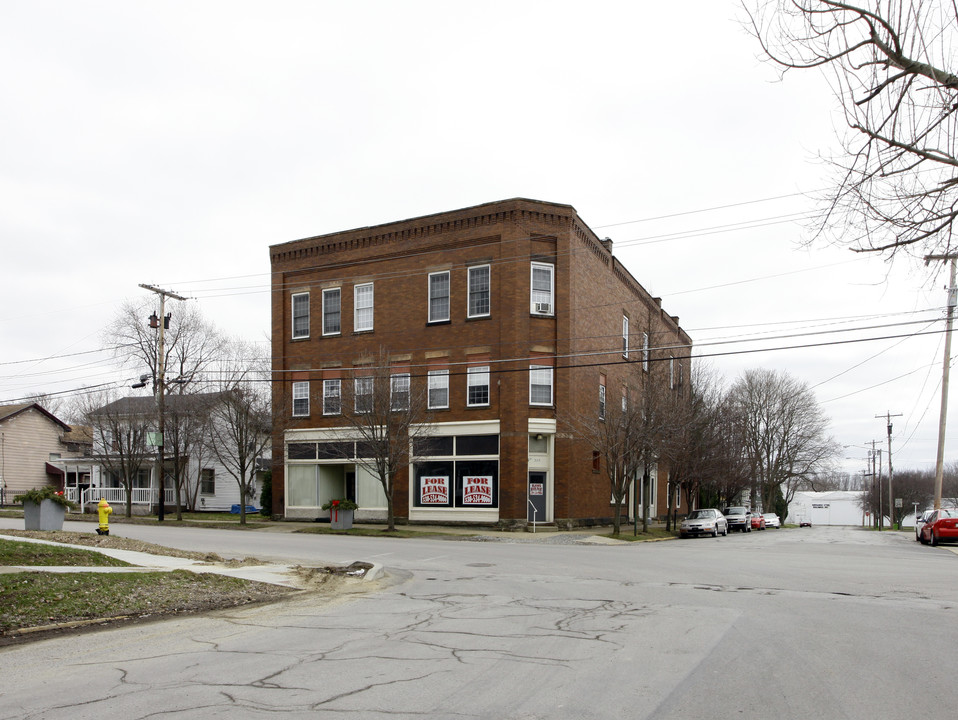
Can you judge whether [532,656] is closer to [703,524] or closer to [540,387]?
[540,387]

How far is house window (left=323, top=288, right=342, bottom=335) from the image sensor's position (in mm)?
38844

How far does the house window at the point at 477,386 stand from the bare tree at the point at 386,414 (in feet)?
6.33

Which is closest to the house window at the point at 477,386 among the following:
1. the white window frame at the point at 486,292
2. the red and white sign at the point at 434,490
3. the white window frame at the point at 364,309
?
the white window frame at the point at 486,292

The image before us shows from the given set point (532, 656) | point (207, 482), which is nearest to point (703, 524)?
point (207, 482)

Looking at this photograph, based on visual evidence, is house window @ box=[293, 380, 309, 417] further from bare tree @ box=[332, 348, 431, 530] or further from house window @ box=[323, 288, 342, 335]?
bare tree @ box=[332, 348, 431, 530]

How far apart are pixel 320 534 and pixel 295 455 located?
8865mm

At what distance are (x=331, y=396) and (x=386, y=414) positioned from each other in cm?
845

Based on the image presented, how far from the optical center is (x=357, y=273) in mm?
38250

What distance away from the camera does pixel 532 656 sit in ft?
28.6

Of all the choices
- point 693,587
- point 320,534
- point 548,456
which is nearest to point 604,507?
point 548,456

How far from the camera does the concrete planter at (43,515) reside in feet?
79.7

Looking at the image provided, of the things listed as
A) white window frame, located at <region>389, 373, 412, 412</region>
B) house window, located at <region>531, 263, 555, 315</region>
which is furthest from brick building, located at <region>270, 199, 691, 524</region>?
white window frame, located at <region>389, 373, 412, 412</region>

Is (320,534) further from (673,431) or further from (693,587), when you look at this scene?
(693,587)

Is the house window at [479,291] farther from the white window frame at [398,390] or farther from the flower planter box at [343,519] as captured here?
the flower planter box at [343,519]
